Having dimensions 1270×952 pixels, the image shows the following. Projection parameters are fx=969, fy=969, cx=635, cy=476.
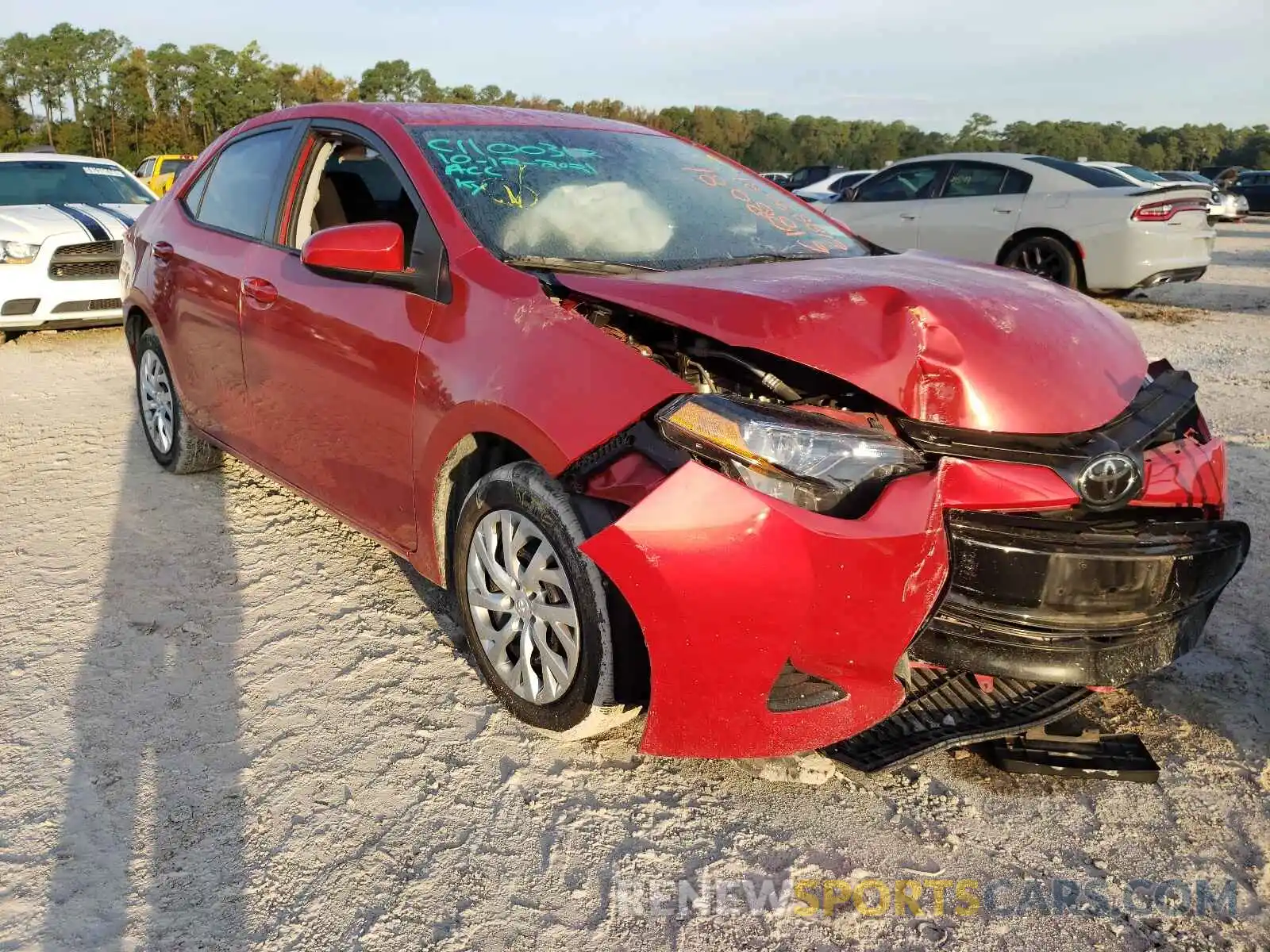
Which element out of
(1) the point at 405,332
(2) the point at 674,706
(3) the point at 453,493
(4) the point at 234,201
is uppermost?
(4) the point at 234,201

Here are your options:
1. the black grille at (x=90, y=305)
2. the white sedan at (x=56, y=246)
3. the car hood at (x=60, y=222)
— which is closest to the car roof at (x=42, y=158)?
the white sedan at (x=56, y=246)

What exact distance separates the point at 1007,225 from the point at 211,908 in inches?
380

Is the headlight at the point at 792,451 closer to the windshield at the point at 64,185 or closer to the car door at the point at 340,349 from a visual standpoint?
the car door at the point at 340,349

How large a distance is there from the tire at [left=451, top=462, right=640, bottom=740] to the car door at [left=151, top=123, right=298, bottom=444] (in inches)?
61.5

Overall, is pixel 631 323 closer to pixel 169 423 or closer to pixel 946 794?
pixel 946 794

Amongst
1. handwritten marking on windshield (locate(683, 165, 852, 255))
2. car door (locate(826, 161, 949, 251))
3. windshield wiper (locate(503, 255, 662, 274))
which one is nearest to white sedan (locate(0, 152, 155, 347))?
handwritten marking on windshield (locate(683, 165, 852, 255))

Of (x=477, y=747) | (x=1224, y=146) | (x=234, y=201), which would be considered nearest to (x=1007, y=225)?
(x=234, y=201)

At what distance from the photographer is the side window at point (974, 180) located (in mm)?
9984

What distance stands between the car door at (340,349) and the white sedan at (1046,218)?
6206 mm

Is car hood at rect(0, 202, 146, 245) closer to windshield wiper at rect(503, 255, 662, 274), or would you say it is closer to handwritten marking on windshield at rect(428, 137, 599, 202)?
handwritten marking on windshield at rect(428, 137, 599, 202)

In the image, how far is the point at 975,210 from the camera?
9984 millimetres

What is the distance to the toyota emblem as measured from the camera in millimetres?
2133

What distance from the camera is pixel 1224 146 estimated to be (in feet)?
213

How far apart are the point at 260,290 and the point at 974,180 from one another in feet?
28.3
